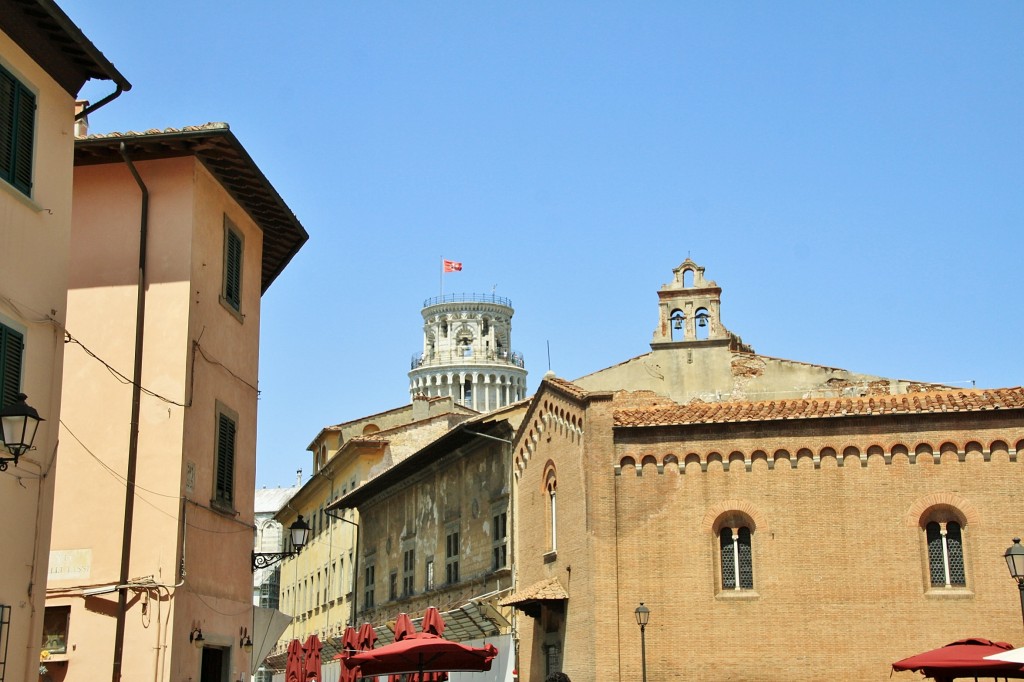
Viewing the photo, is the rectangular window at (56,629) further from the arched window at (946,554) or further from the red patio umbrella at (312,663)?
the arched window at (946,554)

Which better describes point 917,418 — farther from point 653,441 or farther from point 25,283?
point 25,283

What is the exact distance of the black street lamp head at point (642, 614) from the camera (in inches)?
998

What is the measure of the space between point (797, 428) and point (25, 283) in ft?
54.8

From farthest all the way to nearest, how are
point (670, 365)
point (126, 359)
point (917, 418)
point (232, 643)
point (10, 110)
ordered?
1. point (670, 365)
2. point (917, 418)
3. point (232, 643)
4. point (126, 359)
5. point (10, 110)

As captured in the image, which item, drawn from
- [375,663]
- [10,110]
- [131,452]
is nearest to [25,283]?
[10,110]

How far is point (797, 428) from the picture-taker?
25844 mm

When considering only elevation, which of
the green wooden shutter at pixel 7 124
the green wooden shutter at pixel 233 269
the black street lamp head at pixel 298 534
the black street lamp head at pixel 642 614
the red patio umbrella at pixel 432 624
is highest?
the green wooden shutter at pixel 233 269

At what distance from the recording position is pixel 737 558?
25938 millimetres

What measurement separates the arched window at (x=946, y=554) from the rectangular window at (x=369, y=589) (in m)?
22.9

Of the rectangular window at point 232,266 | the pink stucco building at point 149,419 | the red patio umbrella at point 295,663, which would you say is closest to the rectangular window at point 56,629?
the pink stucco building at point 149,419

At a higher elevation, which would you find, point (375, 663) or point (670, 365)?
point (670, 365)

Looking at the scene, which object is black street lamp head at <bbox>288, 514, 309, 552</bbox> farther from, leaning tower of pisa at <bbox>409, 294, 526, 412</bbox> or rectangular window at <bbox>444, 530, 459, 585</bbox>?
leaning tower of pisa at <bbox>409, 294, 526, 412</bbox>

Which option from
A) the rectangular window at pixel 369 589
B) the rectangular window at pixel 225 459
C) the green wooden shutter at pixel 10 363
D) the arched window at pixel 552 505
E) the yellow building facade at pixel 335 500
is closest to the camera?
the green wooden shutter at pixel 10 363

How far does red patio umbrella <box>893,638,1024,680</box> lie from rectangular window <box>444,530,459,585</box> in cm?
1949
